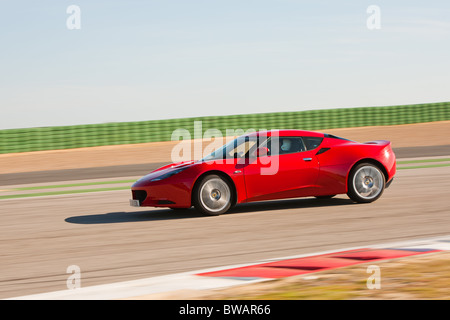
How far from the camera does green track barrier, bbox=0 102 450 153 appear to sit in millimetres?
27703

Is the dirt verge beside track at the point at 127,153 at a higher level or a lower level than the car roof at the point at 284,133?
lower

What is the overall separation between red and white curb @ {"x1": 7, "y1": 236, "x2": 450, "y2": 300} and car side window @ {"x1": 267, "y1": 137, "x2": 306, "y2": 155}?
3046 millimetres

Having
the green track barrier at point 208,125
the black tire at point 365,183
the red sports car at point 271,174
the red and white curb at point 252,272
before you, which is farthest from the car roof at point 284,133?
the green track barrier at point 208,125

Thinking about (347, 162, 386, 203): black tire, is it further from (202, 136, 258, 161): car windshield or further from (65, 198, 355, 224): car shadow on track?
(202, 136, 258, 161): car windshield

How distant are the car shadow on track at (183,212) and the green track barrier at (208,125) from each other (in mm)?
18719

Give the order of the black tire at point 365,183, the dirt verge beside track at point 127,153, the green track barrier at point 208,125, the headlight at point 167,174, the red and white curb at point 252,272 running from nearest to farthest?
the red and white curb at point 252,272 < the headlight at point 167,174 < the black tire at point 365,183 < the dirt verge beside track at point 127,153 < the green track barrier at point 208,125

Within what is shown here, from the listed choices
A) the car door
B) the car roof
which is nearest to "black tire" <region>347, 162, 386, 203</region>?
the car door

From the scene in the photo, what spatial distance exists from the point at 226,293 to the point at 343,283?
993 mm

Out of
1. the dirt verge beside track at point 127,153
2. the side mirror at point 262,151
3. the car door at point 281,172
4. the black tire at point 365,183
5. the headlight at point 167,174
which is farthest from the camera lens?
the dirt verge beside track at point 127,153

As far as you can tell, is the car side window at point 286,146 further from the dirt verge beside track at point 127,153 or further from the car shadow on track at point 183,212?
the dirt verge beside track at point 127,153

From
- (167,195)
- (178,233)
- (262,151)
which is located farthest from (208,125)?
(178,233)

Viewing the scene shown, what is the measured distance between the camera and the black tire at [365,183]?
32.1 ft

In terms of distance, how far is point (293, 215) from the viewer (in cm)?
920

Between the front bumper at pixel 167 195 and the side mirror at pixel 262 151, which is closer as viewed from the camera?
the front bumper at pixel 167 195
